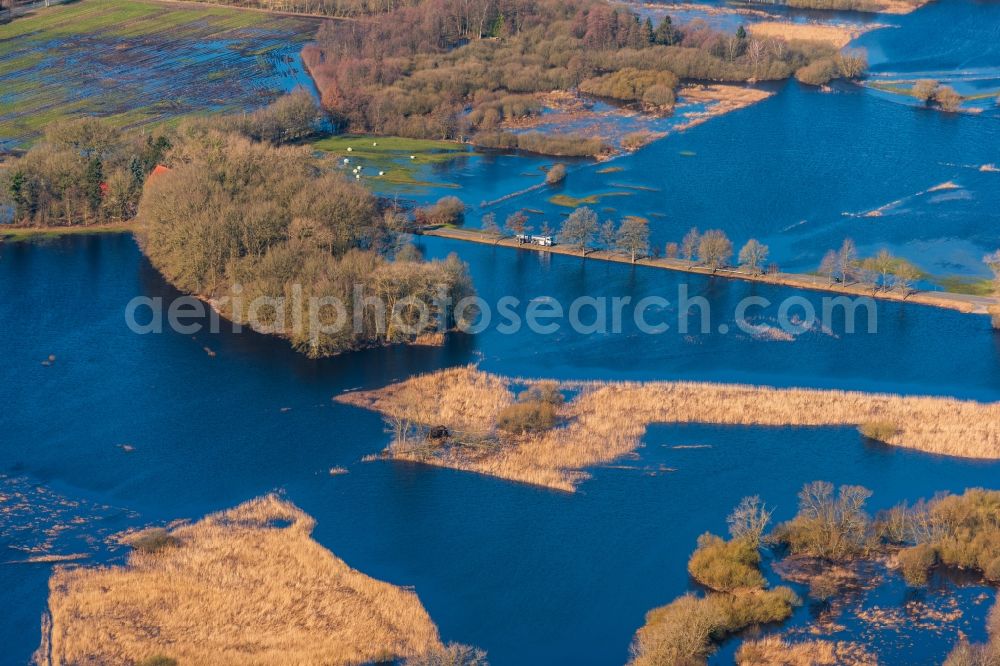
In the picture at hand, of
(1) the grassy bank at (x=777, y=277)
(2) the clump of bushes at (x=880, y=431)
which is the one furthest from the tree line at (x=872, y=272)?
(2) the clump of bushes at (x=880, y=431)

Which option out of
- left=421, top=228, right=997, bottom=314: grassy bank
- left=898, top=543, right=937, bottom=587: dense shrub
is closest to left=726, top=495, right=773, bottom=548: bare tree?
left=898, top=543, right=937, bottom=587: dense shrub

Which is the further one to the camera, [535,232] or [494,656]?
[535,232]

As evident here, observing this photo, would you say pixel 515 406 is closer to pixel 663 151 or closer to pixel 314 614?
pixel 314 614

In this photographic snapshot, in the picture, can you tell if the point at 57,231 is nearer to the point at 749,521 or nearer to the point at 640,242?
the point at 640,242

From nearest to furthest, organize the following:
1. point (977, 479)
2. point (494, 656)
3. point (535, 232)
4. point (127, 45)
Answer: point (494, 656), point (977, 479), point (535, 232), point (127, 45)

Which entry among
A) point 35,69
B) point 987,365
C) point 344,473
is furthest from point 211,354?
point 35,69
